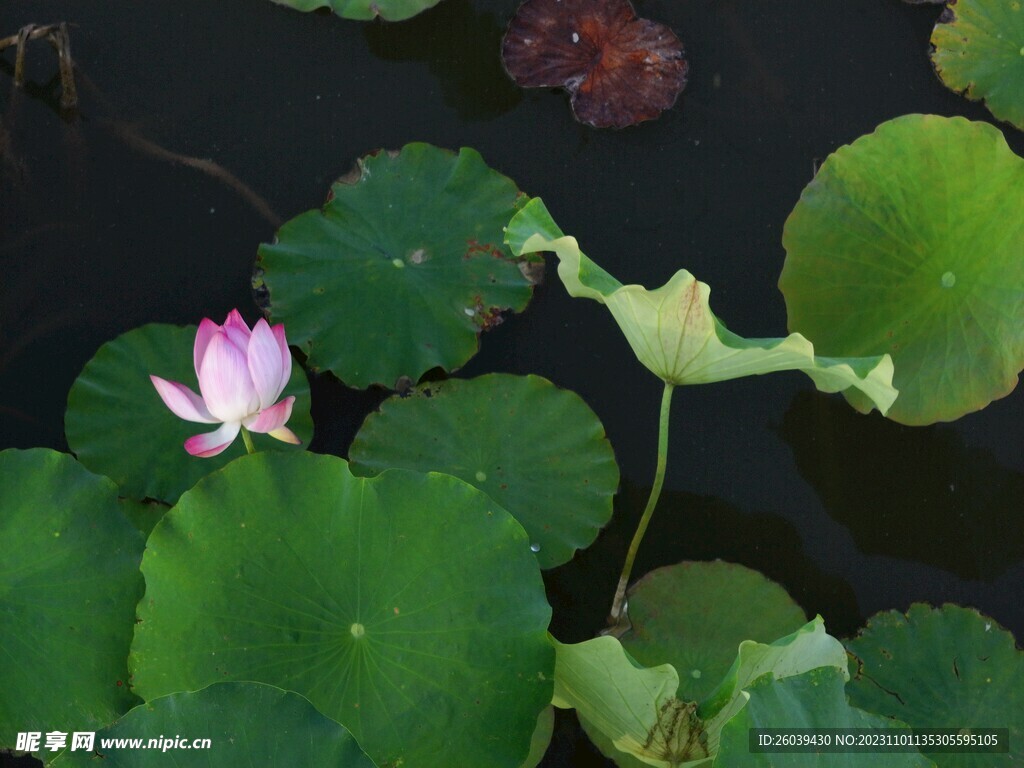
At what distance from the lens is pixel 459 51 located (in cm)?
219

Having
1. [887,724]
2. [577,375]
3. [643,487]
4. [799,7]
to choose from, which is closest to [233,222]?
[577,375]

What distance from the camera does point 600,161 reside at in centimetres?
215

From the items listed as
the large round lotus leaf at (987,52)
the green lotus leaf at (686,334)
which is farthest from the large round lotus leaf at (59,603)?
the large round lotus leaf at (987,52)

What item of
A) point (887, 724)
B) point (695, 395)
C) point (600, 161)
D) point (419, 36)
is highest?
point (419, 36)

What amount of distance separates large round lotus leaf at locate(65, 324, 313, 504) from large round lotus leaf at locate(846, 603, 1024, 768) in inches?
49.7

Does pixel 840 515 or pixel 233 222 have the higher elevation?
pixel 233 222

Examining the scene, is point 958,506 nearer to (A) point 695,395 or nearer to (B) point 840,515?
(B) point 840,515

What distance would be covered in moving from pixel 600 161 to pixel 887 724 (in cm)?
132

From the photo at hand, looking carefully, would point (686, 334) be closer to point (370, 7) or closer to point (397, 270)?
point (397, 270)

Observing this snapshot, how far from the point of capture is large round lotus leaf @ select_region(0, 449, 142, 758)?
61.6 inches

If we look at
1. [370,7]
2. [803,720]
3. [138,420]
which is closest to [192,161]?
[370,7]

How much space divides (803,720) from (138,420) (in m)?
1.32

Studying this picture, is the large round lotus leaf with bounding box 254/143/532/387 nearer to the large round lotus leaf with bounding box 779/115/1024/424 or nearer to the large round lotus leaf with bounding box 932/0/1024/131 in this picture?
the large round lotus leaf with bounding box 779/115/1024/424

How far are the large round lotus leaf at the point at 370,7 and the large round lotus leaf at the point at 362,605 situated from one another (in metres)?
1.03
